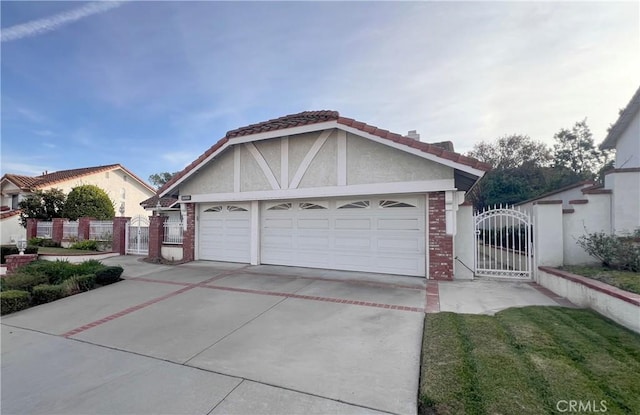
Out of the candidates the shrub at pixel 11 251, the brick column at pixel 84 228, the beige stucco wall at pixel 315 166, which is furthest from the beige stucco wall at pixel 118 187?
the beige stucco wall at pixel 315 166

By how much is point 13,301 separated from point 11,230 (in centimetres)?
2011

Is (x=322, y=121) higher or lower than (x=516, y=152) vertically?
lower

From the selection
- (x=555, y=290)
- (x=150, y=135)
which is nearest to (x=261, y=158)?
(x=555, y=290)

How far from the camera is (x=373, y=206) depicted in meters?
9.45

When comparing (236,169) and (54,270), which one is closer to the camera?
(54,270)

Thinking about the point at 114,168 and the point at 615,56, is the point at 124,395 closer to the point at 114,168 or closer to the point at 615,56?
the point at 615,56

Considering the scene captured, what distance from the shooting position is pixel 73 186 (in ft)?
80.5

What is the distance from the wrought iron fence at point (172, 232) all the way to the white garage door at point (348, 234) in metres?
4.38

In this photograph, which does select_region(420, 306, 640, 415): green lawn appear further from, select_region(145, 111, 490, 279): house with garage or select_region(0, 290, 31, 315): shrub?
select_region(0, 290, 31, 315): shrub

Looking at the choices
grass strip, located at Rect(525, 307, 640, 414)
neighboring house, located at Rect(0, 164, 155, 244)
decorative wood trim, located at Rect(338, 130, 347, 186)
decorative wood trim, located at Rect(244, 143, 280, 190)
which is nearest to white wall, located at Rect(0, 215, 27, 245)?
neighboring house, located at Rect(0, 164, 155, 244)

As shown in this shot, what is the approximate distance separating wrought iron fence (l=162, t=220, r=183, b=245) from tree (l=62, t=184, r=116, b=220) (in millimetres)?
9483

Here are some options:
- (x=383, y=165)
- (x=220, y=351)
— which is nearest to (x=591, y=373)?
(x=220, y=351)

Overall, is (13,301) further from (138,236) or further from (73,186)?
(73,186)

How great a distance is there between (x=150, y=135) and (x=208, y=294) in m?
18.4
